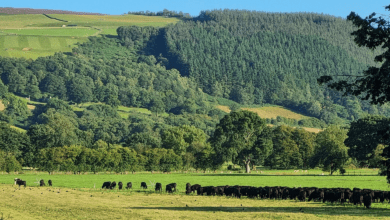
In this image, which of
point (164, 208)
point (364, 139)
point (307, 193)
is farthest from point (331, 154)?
point (164, 208)

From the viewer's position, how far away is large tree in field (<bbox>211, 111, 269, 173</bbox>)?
152 m

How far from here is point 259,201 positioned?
5969 centimetres

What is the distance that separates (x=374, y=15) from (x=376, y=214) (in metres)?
15.6

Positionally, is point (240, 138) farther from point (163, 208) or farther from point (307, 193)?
point (163, 208)

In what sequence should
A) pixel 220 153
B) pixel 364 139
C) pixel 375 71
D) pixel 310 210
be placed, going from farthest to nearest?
pixel 220 153
pixel 364 139
pixel 310 210
pixel 375 71

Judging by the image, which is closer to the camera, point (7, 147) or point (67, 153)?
point (67, 153)

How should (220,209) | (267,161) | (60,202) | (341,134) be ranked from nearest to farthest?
1. (220,209)
2. (60,202)
3. (341,134)
4. (267,161)

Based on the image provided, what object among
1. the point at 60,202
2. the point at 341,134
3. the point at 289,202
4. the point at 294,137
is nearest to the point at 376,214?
the point at 289,202

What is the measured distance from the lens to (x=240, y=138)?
512 feet

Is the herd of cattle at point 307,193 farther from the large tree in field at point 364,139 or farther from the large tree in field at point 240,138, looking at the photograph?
the large tree in field at point 240,138

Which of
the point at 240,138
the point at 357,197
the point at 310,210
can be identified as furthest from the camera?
the point at 240,138

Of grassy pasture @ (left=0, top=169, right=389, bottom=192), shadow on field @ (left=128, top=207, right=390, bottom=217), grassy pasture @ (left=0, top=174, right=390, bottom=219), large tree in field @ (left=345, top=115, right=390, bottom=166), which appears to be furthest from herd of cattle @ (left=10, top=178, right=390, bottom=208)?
large tree in field @ (left=345, top=115, right=390, bottom=166)

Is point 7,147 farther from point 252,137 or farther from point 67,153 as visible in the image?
point 252,137

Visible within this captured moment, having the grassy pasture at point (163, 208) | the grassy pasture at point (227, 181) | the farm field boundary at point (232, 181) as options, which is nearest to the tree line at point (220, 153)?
the grassy pasture at point (227, 181)
